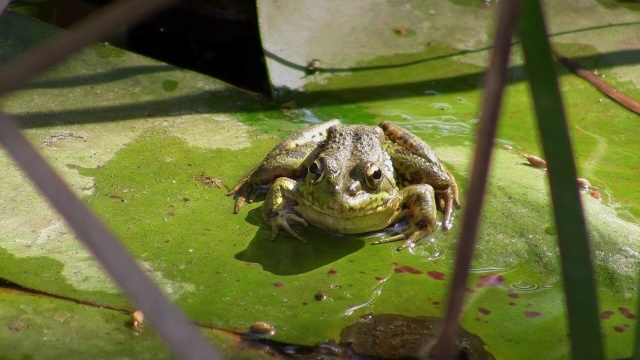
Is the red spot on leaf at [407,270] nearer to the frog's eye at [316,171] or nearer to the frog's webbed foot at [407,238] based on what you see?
the frog's webbed foot at [407,238]

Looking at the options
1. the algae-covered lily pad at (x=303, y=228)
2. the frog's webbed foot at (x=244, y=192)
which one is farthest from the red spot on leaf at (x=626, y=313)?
the frog's webbed foot at (x=244, y=192)

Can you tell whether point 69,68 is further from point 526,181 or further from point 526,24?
point 526,24

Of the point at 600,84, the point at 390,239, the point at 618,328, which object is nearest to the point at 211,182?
the point at 390,239

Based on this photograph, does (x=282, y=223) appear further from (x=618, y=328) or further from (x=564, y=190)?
(x=564, y=190)

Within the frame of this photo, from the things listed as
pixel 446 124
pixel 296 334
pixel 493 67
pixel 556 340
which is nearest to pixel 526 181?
pixel 446 124

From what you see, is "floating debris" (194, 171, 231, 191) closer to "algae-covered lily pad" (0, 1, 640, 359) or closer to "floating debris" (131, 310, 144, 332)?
"algae-covered lily pad" (0, 1, 640, 359)

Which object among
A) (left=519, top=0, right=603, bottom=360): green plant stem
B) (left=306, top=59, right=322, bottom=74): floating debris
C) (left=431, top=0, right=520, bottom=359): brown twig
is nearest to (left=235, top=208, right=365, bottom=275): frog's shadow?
(left=306, top=59, right=322, bottom=74): floating debris

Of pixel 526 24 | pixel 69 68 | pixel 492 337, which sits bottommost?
pixel 492 337
